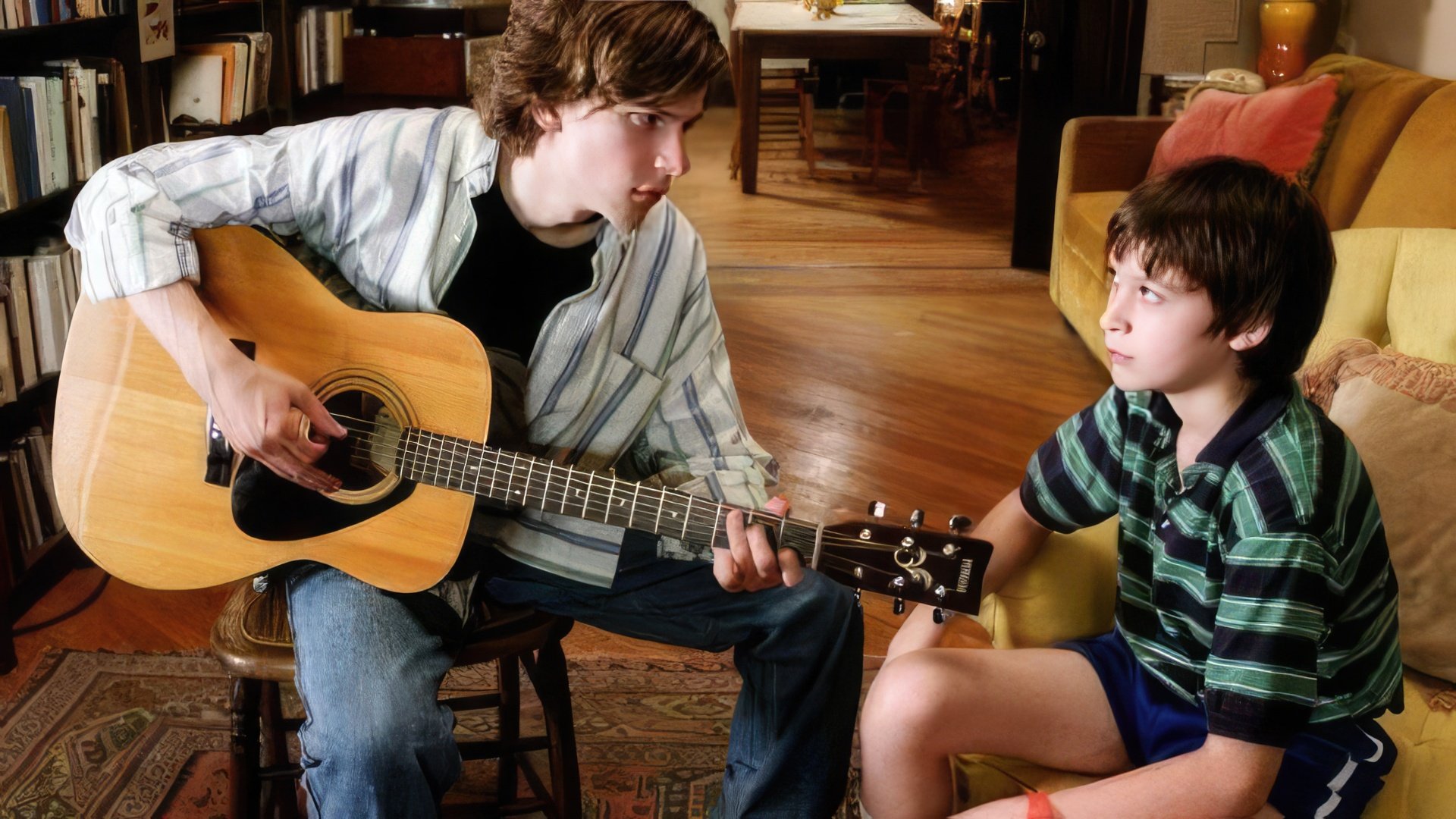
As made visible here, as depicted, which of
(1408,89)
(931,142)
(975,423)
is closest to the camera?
(1408,89)

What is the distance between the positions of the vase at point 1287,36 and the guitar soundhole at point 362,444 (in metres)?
3.23

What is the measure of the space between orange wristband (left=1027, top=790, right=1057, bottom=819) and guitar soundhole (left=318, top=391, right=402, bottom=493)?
2.47 ft

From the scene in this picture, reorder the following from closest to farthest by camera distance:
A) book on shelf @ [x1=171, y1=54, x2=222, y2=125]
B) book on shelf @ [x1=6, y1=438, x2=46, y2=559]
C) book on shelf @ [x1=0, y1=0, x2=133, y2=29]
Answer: book on shelf @ [x1=0, y1=0, x2=133, y2=29] → book on shelf @ [x1=6, y1=438, x2=46, y2=559] → book on shelf @ [x1=171, y1=54, x2=222, y2=125]

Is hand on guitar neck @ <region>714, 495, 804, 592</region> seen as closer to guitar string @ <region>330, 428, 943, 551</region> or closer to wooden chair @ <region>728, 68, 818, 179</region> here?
guitar string @ <region>330, 428, 943, 551</region>

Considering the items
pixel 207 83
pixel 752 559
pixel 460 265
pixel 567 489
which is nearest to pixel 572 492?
pixel 567 489

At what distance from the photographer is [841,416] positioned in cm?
345

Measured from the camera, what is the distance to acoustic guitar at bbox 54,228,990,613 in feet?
4.48

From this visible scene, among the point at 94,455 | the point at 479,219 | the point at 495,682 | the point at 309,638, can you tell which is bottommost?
the point at 495,682

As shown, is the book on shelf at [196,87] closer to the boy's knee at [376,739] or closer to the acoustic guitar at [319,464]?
the acoustic guitar at [319,464]

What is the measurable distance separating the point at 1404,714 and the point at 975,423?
2.02 m

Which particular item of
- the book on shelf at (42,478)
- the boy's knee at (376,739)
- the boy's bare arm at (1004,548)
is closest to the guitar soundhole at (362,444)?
the boy's knee at (376,739)

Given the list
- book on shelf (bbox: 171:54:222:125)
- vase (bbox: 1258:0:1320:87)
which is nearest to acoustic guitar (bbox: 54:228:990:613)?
book on shelf (bbox: 171:54:222:125)

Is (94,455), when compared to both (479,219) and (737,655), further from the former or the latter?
(737,655)

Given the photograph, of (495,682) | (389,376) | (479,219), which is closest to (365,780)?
(389,376)
